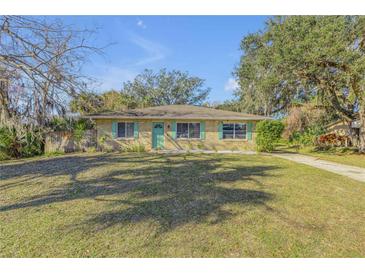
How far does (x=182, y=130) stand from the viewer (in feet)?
53.8

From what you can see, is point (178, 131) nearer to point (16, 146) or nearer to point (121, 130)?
point (121, 130)

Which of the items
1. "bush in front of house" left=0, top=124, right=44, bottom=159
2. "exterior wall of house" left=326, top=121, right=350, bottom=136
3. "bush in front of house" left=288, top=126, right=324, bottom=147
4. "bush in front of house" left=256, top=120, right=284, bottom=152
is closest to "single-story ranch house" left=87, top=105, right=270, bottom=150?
"bush in front of house" left=256, top=120, right=284, bottom=152

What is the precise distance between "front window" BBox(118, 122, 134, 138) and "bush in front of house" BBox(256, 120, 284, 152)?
27.2 ft

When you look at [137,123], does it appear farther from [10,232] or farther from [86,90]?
[10,232]

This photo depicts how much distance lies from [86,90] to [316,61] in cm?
1207

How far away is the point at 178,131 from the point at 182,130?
0.95 ft

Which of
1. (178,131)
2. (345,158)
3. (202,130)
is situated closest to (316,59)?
(345,158)

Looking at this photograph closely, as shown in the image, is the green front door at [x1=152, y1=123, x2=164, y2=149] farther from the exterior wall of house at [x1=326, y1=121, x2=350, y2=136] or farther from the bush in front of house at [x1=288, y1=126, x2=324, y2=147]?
the exterior wall of house at [x1=326, y1=121, x2=350, y2=136]

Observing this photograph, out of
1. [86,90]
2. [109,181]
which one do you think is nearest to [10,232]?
[109,181]

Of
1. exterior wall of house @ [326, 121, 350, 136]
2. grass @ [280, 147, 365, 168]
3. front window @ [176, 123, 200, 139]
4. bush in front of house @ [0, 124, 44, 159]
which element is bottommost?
grass @ [280, 147, 365, 168]

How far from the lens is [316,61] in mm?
13164

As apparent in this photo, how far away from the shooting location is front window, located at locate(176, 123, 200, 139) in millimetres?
16359
